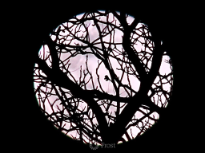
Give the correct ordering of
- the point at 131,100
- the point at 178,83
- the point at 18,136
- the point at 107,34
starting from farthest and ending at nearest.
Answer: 1. the point at 107,34
2. the point at 131,100
3. the point at 178,83
4. the point at 18,136

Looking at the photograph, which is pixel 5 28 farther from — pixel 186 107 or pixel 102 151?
pixel 186 107

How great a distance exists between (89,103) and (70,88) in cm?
35

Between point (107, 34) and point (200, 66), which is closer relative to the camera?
point (200, 66)

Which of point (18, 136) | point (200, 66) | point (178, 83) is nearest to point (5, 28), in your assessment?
point (18, 136)

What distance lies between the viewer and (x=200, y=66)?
1714mm

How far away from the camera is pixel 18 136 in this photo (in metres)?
1.55

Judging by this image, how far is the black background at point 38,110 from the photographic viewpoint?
1576 mm

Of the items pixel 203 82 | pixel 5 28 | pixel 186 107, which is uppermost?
pixel 5 28

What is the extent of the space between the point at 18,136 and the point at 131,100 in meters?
1.46

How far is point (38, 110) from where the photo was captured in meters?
1.71

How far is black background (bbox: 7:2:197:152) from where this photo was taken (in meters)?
1.58
